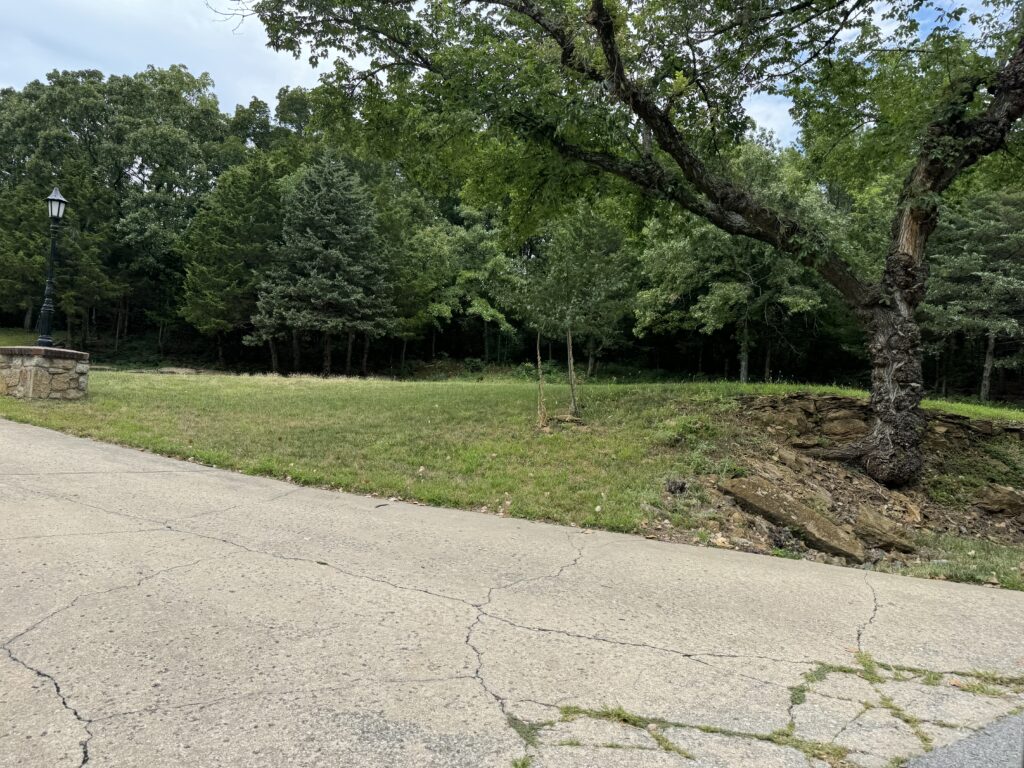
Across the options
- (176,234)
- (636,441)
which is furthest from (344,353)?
(636,441)

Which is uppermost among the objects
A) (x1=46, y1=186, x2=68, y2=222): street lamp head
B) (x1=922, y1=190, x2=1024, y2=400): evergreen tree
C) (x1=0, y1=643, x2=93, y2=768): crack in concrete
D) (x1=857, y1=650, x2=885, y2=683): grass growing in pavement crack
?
(x1=922, y1=190, x2=1024, y2=400): evergreen tree

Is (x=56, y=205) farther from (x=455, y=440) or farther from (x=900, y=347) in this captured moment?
(x=900, y=347)

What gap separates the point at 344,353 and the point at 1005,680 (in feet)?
116

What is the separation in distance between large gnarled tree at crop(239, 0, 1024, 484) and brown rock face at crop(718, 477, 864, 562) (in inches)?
85.5

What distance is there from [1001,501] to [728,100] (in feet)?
22.7

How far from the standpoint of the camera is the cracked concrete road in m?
2.27

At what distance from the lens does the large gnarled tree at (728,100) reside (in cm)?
807

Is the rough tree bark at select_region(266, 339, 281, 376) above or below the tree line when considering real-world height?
below

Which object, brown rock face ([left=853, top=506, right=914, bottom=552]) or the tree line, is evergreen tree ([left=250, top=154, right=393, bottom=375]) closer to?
the tree line

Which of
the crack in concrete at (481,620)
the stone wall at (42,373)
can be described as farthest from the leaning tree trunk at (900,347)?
the stone wall at (42,373)

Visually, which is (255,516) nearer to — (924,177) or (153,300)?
(924,177)

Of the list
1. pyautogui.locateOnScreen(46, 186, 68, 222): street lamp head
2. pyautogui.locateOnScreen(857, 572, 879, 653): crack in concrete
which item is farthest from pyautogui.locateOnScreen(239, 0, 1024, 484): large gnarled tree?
pyautogui.locateOnScreen(46, 186, 68, 222): street lamp head

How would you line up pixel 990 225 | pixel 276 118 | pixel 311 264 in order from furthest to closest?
pixel 276 118, pixel 311 264, pixel 990 225

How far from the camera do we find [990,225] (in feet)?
68.7
